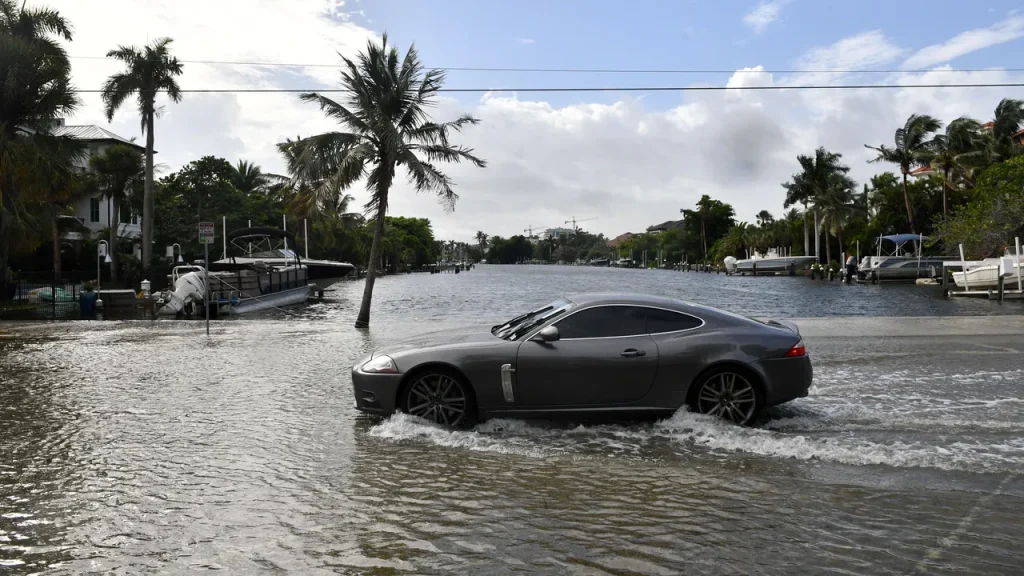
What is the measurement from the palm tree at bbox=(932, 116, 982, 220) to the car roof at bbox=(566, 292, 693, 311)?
65.2 meters

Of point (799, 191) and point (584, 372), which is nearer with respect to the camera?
point (584, 372)

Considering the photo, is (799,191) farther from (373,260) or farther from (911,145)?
(373,260)

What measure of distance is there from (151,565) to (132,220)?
67.3 m

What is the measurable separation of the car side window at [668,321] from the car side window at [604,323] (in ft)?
0.23

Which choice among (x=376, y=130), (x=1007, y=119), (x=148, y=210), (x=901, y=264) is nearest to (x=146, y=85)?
(x=148, y=210)

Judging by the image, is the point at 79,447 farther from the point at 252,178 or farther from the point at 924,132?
the point at 252,178

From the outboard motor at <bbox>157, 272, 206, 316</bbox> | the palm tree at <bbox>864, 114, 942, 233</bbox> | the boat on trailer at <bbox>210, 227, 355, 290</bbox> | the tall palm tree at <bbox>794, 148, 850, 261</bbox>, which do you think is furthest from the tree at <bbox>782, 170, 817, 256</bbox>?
the outboard motor at <bbox>157, 272, 206, 316</bbox>

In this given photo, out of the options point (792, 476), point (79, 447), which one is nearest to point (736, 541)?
point (792, 476)

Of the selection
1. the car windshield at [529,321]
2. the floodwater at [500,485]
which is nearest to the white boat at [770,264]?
the floodwater at [500,485]

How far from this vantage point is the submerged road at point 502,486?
4.51 metres

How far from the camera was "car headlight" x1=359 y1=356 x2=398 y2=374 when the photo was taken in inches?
308

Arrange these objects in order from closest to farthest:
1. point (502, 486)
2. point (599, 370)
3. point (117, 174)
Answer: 1. point (502, 486)
2. point (599, 370)
3. point (117, 174)

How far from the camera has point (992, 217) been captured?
4591 centimetres

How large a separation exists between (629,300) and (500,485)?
2850mm
